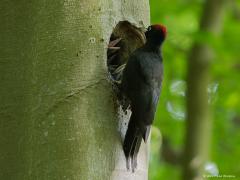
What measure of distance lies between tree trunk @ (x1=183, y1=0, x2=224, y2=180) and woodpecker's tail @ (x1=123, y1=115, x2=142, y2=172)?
214cm

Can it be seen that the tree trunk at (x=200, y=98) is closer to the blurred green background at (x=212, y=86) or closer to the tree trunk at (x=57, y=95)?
the blurred green background at (x=212, y=86)

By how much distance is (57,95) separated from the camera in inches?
106

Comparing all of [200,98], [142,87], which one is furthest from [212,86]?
[142,87]

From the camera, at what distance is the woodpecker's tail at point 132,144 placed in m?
2.84

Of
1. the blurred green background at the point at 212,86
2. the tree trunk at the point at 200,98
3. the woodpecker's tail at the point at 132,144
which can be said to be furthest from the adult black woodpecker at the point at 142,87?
the blurred green background at the point at 212,86

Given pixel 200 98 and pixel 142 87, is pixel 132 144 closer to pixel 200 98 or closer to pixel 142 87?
pixel 142 87

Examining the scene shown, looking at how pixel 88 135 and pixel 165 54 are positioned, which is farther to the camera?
pixel 165 54

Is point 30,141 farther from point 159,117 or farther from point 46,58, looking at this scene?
point 159,117

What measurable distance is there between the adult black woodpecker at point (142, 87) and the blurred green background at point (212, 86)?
1980 mm

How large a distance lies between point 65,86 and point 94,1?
54 cm

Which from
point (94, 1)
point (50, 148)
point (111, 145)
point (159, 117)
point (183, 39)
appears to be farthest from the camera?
point (159, 117)

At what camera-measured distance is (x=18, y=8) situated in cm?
282

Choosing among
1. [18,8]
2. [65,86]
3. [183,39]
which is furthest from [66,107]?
[183,39]

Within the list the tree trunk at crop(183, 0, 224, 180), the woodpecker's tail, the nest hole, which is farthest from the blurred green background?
the woodpecker's tail
